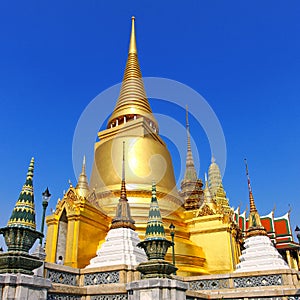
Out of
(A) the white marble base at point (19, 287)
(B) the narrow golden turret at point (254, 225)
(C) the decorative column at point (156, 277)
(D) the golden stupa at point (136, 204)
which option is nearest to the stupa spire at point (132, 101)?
(D) the golden stupa at point (136, 204)

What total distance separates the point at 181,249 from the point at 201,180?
55.9 feet

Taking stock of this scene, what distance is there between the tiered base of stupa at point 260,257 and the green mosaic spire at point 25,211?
990 cm

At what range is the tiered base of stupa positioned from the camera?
13289 mm

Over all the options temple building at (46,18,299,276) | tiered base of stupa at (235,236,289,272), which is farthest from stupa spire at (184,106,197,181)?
tiered base of stupa at (235,236,289,272)

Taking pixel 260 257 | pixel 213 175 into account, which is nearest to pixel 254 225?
pixel 260 257

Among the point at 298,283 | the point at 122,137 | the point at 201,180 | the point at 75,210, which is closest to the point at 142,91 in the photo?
the point at 122,137

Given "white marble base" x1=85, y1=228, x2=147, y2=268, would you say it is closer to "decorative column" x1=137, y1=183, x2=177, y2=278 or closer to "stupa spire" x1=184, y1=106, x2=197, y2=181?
"decorative column" x1=137, y1=183, x2=177, y2=278

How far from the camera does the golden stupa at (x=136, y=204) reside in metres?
16.5

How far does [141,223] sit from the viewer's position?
1844 cm

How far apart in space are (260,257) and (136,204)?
25.9 ft

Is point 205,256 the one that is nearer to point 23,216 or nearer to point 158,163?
point 158,163

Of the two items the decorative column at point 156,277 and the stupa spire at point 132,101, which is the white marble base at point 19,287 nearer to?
the decorative column at point 156,277

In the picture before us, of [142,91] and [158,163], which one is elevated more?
[142,91]

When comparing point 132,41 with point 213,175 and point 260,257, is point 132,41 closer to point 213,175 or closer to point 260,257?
point 260,257
